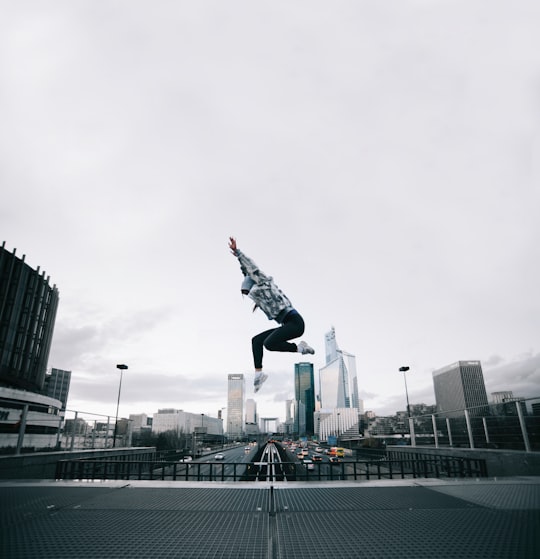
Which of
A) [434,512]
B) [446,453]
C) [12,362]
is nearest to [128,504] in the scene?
[434,512]

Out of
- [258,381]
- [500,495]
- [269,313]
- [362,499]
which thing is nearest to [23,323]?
[258,381]

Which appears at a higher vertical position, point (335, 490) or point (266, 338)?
point (266, 338)

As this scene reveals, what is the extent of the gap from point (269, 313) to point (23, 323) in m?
58.2

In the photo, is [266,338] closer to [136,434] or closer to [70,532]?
[70,532]

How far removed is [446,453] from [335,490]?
10454 millimetres

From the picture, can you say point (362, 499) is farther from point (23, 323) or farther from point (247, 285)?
point (23, 323)

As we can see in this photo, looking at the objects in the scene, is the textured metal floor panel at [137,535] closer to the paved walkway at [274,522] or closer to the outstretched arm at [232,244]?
the paved walkway at [274,522]

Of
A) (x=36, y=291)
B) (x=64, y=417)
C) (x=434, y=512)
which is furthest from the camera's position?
(x=36, y=291)

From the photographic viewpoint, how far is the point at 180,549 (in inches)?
115

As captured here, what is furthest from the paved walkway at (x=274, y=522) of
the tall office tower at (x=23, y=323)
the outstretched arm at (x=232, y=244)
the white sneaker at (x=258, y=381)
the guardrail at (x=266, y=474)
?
the tall office tower at (x=23, y=323)

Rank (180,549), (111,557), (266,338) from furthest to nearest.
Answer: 1. (266,338)
2. (180,549)
3. (111,557)

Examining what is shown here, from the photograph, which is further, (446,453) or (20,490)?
(446,453)

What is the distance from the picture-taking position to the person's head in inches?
304

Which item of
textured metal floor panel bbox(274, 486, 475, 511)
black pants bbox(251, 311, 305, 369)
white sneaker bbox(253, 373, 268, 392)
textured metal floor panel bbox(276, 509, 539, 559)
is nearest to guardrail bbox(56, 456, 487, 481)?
textured metal floor panel bbox(274, 486, 475, 511)
